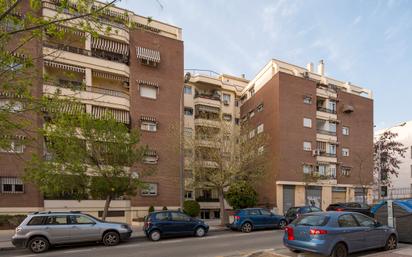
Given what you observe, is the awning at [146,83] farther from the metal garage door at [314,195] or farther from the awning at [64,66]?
the metal garage door at [314,195]

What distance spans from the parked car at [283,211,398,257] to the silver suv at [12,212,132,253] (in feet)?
25.3

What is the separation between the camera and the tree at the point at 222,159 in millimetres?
20438

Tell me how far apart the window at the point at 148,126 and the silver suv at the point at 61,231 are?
1478 cm

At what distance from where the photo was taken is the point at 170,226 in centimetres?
1541

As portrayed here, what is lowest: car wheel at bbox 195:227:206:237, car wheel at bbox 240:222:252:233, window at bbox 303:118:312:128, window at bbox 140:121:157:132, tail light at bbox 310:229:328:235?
car wheel at bbox 240:222:252:233

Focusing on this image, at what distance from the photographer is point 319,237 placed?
29.6 feet

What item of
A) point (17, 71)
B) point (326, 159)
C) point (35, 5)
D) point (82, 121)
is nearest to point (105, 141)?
point (82, 121)

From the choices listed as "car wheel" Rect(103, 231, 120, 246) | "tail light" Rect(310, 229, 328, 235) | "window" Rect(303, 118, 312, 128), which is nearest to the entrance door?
"window" Rect(303, 118, 312, 128)

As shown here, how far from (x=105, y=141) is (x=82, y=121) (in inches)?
62.1

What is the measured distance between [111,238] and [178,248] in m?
3.16

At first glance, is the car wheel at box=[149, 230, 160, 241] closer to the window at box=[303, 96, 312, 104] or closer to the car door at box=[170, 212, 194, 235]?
the car door at box=[170, 212, 194, 235]

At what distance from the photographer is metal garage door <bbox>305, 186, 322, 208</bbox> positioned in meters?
36.2

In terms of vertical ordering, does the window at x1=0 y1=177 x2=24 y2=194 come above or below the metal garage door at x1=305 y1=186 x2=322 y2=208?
above

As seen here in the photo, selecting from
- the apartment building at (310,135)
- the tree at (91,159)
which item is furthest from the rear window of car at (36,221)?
the apartment building at (310,135)
